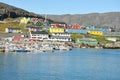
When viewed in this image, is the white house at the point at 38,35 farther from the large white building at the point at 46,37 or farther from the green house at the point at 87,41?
the green house at the point at 87,41

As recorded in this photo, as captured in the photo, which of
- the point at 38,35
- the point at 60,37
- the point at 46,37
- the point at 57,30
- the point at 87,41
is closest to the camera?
the point at 46,37

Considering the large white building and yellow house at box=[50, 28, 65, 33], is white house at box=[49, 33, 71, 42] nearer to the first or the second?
the large white building

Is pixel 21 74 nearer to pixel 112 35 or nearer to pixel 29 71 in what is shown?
pixel 29 71

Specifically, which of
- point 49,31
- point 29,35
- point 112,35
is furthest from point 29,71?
point 112,35

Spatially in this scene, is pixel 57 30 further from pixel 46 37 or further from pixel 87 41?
pixel 46 37

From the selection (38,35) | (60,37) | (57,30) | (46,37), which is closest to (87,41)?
(60,37)

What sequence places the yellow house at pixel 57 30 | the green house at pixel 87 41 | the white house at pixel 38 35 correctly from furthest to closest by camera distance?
the yellow house at pixel 57 30, the green house at pixel 87 41, the white house at pixel 38 35

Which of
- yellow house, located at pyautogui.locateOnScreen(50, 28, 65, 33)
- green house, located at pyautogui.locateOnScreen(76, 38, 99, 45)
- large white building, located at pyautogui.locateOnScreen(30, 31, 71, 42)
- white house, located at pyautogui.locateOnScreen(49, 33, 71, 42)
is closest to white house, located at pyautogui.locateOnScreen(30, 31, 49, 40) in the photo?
large white building, located at pyautogui.locateOnScreen(30, 31, 71, 42)

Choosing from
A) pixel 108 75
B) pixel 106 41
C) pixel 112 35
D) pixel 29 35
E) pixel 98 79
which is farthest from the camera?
pixel 112 35

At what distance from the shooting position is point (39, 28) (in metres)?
84.9

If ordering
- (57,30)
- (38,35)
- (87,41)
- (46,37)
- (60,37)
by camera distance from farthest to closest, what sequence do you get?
(57,30), (87,41), (60,37), (38,35), (46,37)

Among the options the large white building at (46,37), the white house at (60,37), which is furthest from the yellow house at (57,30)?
the large white building at (46,37)

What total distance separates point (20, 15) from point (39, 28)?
1526cm

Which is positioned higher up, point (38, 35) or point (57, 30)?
point (57, 30)
